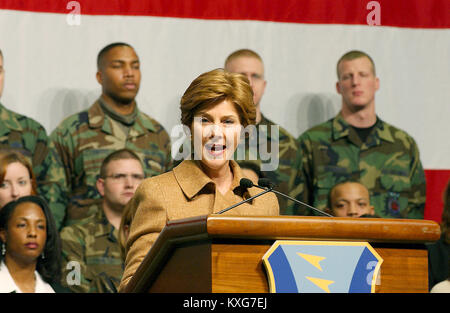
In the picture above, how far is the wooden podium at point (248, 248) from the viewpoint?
69.1 inches

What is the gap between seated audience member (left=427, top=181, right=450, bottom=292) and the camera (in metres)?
4.76

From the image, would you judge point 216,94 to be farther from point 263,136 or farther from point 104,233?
point 263,136

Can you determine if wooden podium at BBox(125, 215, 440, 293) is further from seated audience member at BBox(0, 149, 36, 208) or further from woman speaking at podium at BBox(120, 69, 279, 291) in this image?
seated audience member at BBox(0, 149, 36, 208)

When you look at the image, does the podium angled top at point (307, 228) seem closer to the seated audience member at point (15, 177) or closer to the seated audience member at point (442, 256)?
the seated audience member at point (442, 256)

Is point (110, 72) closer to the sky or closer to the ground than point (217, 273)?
closer to the sky

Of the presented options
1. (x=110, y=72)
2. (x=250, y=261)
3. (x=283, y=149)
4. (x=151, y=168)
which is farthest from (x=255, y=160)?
(x=250, y=261)

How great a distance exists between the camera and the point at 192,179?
2465 millimetres

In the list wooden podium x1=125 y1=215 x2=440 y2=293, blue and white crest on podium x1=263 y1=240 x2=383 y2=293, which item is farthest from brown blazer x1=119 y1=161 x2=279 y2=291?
blue and white crest on podium x1=263 y1=240 x2=383 y2=293

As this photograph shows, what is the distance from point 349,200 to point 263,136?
67 centimetres

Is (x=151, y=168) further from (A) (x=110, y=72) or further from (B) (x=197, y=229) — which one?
(B) (x=197, y=229)

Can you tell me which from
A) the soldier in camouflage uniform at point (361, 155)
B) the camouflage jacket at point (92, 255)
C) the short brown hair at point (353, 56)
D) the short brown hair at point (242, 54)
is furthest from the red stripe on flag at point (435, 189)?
the camouflage jacket at point (92, 255)

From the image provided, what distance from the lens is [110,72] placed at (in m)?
5.03

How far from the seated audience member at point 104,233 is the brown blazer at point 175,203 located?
243cm
